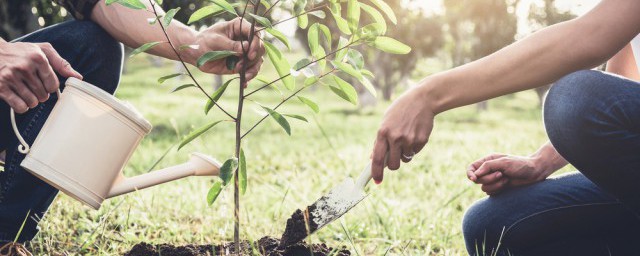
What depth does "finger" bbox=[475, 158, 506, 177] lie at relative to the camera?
6.04 ft

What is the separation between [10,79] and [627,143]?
1.61 m

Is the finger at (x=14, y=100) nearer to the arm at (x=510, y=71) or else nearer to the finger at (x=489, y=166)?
the arm at (x=510, y=71)

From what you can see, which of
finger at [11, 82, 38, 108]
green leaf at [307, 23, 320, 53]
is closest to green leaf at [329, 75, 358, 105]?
green leaf at [307, 23, 320, 53]

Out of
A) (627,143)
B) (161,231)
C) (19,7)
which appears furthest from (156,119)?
(627,143)

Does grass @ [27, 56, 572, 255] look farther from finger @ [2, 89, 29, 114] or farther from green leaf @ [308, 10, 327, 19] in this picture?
green leaf @ [308, 10, 327, 19]

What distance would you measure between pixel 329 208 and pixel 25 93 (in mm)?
881

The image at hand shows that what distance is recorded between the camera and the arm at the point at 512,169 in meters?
1.86

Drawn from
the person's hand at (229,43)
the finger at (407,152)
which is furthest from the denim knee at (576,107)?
the person's hand at (229,43)

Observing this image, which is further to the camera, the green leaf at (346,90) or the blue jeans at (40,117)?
→ the blue jeans at (40,117)

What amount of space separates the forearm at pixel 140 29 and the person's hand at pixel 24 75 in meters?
0.40

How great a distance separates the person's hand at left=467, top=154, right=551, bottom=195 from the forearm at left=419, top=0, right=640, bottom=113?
426mm

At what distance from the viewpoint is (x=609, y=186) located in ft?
5.16

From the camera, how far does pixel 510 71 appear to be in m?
1.44

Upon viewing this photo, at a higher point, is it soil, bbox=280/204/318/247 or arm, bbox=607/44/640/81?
arm, bbox=607/44/640/81
